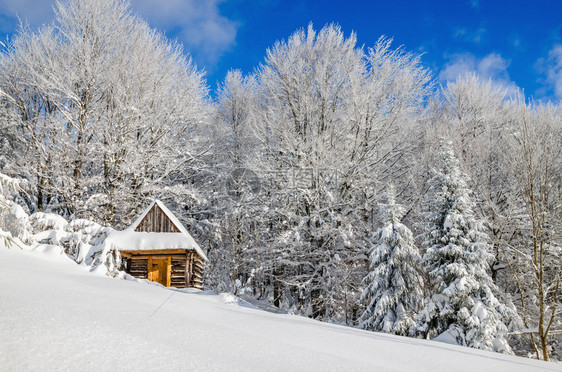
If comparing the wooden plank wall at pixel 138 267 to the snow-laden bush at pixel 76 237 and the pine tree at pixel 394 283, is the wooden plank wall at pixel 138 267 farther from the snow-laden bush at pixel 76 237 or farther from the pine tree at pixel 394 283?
the pine tree at pixel 394 283

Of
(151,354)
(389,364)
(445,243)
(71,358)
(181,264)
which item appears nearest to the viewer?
(71,358)

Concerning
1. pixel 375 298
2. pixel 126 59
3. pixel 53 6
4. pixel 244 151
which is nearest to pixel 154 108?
pixel 126 59

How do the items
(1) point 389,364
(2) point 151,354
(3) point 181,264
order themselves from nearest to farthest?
(2) point 151,354 < (1) point 389,364 < (3) point 181,264

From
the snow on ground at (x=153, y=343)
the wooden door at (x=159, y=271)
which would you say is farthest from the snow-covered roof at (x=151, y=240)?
the snow on ground at (x=153, y=343)

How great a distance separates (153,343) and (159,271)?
1385 centimetres

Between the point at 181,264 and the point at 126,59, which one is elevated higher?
the point at 126,59

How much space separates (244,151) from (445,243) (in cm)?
1301

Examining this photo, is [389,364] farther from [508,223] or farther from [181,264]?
[508,223]

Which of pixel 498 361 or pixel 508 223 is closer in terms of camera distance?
pixel 498 361

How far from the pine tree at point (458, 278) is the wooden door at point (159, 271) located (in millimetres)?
10307

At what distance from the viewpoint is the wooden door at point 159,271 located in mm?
14789

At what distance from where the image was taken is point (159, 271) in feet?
49.9

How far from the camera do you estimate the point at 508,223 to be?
15281 mm

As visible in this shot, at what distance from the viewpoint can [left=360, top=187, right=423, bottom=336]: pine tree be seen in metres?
11.7
